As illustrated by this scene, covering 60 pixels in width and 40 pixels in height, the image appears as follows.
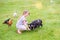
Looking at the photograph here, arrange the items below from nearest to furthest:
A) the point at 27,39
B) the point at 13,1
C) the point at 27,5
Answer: the point at 27,39 → the point at 27,5 → the point at 13,1

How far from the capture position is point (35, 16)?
15.2 feet

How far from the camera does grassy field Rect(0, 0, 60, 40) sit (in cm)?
365

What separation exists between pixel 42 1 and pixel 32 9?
0.82 meters

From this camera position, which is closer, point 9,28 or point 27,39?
point 27,39

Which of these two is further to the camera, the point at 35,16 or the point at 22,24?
the point at 35,16

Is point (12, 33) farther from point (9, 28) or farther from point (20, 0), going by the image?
point (20, 0)

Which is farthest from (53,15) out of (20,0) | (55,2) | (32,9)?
(20,0)

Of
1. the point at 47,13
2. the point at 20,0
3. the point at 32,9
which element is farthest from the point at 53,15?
the point at 20,0

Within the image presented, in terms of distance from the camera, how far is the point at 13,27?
4023 mm

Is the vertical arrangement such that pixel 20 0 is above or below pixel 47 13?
above

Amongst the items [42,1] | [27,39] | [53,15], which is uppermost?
[42,1]

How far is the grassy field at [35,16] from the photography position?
12.0 feet

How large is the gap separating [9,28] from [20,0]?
2247 millimetres

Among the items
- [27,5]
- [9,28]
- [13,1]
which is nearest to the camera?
[9,28]
